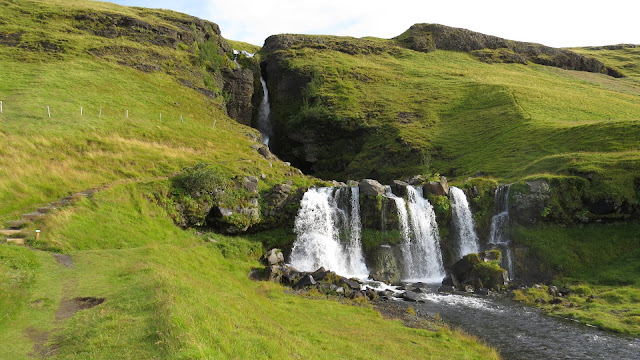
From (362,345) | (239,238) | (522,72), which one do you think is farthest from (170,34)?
(522,72)

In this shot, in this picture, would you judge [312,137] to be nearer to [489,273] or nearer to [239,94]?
[239,94]

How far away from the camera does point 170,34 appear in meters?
81.2

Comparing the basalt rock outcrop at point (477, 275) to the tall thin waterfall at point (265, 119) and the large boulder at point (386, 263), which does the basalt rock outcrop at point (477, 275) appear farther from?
the tall thin waterfall at point (265, 119)

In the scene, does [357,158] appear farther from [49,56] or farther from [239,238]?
[49,56]

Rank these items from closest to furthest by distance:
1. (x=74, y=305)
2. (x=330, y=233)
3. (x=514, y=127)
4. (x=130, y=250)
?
1. (x=74, y=305)
2. (x=130, y=250)
3. (x=330, y=233)
4. (x=514, y=127)

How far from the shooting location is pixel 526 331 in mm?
26531

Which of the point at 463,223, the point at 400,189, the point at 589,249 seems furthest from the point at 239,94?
the point at 589,249

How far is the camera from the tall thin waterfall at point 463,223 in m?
46.1

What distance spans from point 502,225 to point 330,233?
1988 centimetres

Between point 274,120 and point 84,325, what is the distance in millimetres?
76881

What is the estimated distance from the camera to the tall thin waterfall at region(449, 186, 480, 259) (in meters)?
46.1

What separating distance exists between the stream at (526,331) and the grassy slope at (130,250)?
3183 millimetres

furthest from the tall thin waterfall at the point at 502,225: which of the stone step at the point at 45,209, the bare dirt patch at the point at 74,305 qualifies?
the stone step at the point at 45,209

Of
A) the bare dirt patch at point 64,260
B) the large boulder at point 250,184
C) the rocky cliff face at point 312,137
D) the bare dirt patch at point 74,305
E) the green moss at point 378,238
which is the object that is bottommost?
the green moss at point 378,238
